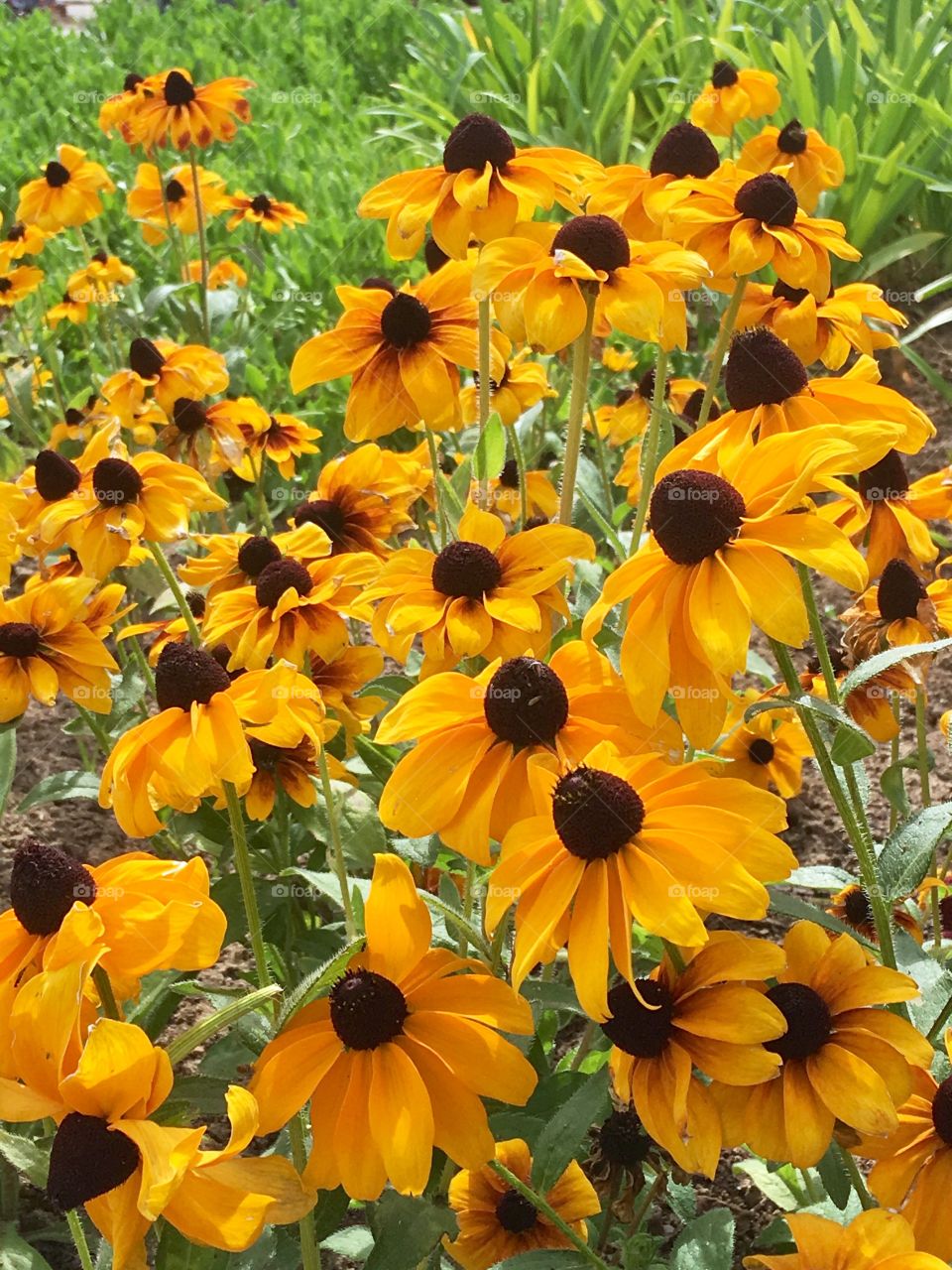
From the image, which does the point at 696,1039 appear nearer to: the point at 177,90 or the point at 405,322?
the point at 405,322

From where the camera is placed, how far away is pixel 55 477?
1751mm

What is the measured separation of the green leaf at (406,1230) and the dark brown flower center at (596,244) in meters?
0.83

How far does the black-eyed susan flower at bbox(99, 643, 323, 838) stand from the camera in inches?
41.0

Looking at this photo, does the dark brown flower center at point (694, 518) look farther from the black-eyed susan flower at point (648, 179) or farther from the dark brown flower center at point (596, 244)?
the black-eyed susan flower at point (648, 179)

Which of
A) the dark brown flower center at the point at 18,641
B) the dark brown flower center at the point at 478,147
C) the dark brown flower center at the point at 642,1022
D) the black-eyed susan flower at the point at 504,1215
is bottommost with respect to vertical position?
the black-eyed susan flower at the point at 504,1215

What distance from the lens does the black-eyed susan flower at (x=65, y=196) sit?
2854mm

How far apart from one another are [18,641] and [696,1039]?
0.99m

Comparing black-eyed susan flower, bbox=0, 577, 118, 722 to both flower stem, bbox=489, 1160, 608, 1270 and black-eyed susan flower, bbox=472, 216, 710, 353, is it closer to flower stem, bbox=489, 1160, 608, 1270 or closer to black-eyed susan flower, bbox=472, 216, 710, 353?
black-eyed susan flower, bbox=472, 216, 710, 353

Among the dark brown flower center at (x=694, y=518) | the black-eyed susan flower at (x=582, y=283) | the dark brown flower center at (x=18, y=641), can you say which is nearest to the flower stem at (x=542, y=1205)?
the dark brown flower center at (x=694, y=518)

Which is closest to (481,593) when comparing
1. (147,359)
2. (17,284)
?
(147,359)

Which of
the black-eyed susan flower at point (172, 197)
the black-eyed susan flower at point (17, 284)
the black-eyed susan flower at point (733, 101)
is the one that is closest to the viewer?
the black-eyed susan flower at point (733, 101)

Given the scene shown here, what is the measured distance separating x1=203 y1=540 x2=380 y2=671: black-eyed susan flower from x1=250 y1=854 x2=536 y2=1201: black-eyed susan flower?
486 millimetres

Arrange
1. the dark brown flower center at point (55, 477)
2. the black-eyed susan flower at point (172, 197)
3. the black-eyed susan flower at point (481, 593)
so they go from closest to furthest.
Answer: the black-eyed susan flower at point (481, 593)
the dark brown flower center at point (55, 477)
the black-eyed susan flower at point (172, 197)

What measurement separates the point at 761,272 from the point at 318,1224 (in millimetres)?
1427
